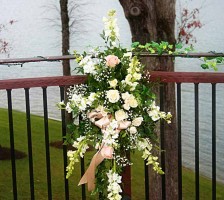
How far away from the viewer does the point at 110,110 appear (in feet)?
9.98

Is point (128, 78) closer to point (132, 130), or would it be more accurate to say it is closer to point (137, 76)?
point (137, 76)

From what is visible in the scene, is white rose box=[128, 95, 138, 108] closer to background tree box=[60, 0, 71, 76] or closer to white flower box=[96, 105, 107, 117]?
white flower box=[96, 105, 107, 117]

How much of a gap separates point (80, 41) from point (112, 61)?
28.7ft

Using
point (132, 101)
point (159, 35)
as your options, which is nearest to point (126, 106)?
point (132, 101)

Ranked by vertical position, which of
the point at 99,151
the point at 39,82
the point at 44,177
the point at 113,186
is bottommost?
the point at 44,177

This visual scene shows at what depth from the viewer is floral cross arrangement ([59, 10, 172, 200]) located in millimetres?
3035

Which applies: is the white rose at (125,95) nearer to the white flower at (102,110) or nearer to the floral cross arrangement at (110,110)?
the floral cross arrangement at (110,110)

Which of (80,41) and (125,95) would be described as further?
(80,41)

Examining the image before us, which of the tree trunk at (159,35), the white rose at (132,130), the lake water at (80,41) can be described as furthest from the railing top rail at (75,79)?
the lake water at (80,41)

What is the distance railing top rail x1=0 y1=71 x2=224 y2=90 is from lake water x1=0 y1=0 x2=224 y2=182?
6.81m

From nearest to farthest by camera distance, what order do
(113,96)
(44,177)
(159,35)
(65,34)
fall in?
(113,96) → (159,35) → (44,177) → (65,34)

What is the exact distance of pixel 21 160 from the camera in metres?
8.13

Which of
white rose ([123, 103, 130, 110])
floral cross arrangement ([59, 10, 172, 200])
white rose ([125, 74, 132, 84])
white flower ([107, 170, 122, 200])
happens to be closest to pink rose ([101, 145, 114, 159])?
floral cross arrangement ([59, 10, 172, 200])

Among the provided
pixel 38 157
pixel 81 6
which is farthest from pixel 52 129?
pixel 81 6
